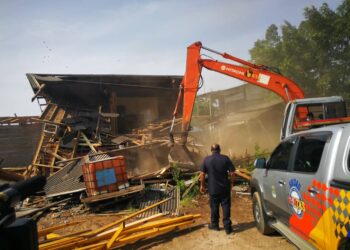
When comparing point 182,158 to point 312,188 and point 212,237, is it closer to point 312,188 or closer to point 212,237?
point 212,237

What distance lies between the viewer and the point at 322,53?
23.5 metres

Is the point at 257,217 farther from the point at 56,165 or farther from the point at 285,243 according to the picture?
the point at 56,165

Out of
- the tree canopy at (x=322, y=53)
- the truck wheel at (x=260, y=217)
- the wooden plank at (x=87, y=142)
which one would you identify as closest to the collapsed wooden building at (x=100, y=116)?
the wooden plank at (x=87, y=142)

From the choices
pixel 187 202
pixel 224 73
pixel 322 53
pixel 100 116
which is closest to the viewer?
pixel 187 202

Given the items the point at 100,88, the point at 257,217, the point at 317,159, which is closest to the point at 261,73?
the point at 257,217

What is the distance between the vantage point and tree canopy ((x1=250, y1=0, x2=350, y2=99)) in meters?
22.3

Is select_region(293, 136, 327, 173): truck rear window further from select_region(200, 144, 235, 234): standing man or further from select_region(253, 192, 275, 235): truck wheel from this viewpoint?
select_region(200, 144, 235, 234): standing man

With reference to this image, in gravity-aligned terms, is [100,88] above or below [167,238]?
above

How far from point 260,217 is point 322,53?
68.3 feet

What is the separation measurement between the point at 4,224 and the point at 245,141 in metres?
19.0

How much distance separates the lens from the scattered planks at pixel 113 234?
5668mm

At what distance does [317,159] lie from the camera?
3816 millimetres

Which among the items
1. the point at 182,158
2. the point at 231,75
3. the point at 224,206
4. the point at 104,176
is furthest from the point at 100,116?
the point at 224,206

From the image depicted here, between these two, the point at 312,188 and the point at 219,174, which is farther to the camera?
the point at 219,174
